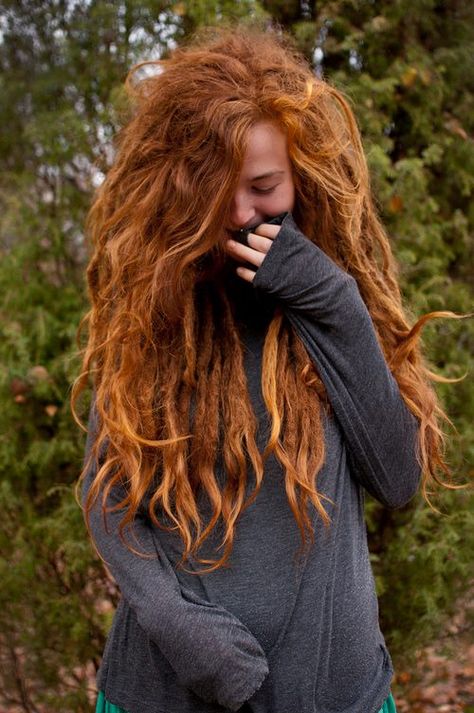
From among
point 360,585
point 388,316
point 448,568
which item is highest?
point 388,316

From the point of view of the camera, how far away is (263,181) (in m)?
1.62

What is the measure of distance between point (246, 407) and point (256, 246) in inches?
13.7

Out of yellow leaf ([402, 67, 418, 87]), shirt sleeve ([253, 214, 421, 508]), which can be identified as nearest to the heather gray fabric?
shirt sleeve ([253, 214, 421, 508])

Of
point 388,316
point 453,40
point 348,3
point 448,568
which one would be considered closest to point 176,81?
point 388,316

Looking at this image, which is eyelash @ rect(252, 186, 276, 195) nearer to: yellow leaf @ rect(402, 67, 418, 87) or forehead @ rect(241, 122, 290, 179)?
forehead @ rect(241, 122, 290, 179)

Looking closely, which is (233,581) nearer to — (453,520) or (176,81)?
(176,81)

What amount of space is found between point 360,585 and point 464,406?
172cm

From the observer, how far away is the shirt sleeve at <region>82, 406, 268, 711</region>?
1493mm

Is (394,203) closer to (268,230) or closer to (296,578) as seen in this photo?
(268,230)

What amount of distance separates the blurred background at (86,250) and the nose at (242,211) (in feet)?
4.56

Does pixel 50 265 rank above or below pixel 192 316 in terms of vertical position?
below

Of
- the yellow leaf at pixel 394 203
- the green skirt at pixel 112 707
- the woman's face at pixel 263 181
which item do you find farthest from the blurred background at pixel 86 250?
the woman's face at pixel 263 181

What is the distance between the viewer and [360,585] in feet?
5.39

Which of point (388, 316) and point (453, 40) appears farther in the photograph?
point (453, 40)
